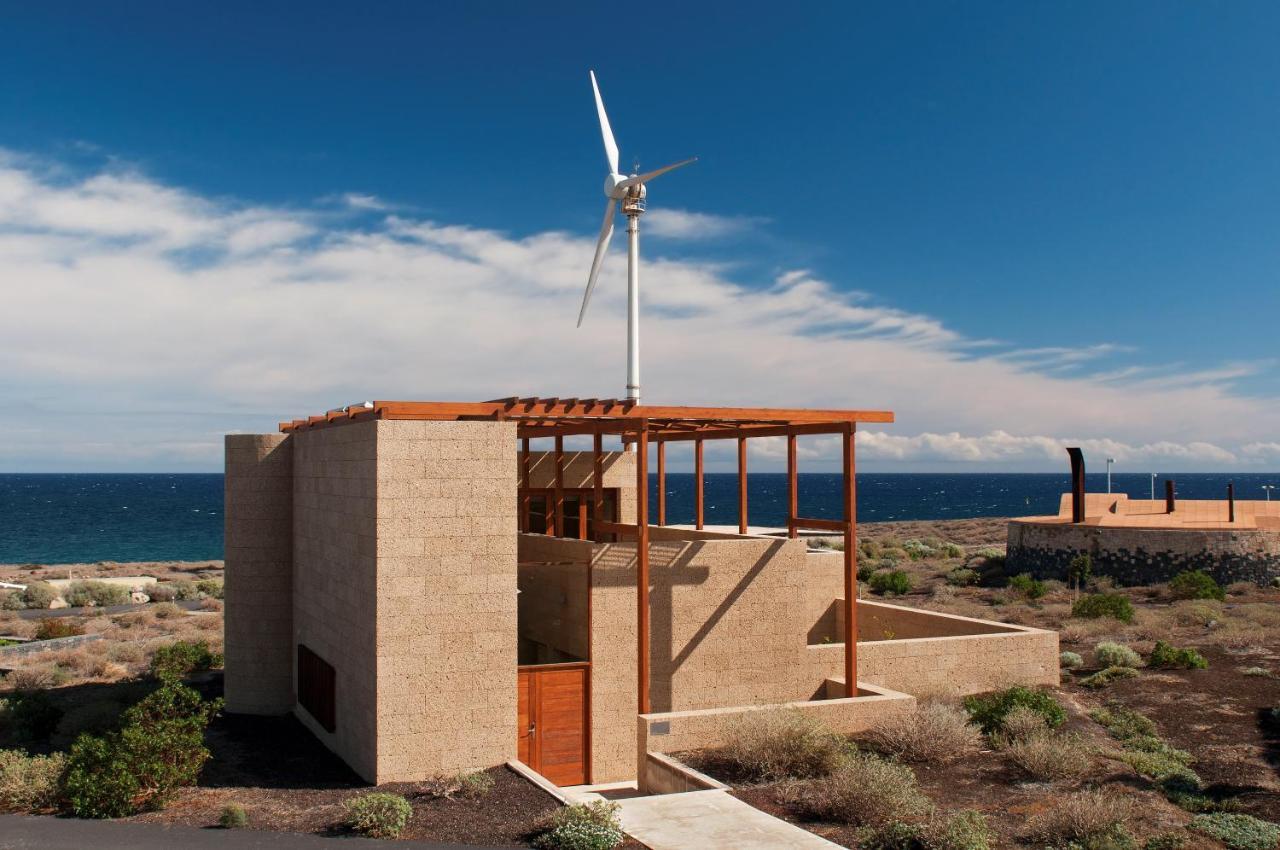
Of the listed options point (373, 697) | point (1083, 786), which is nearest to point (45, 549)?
point (373, 697)

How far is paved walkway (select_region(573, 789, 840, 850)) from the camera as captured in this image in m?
12.5

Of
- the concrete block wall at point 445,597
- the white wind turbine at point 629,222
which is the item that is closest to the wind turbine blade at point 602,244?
the white wind turbine at point 629,222

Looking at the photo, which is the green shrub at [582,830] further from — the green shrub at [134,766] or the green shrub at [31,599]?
the green shrub at [31,599]

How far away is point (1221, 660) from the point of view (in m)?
24.9

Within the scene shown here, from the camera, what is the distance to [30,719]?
18844 mm

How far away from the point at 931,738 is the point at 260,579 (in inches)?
534

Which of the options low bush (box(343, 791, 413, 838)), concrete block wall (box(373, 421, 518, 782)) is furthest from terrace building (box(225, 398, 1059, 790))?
low bush (box(343, 791, 413, 838))

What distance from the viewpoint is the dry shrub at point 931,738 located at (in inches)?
667

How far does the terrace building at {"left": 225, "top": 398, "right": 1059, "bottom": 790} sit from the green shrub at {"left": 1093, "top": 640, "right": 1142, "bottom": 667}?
2.98m

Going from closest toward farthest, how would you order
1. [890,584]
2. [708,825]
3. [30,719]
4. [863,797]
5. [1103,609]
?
1. [708,825]
2. [863,797]
3. [30,719]
4. [1103,609]
5. [890,584]

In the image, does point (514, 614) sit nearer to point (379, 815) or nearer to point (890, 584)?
point (379, 815)

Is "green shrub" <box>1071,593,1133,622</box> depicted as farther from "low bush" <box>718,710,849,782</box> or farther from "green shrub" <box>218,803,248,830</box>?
"green shrub" <box>218,803,248,830</box>

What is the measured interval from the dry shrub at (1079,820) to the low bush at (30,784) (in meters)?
13.3

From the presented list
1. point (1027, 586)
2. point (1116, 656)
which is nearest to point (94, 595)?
point (1027, 586)
